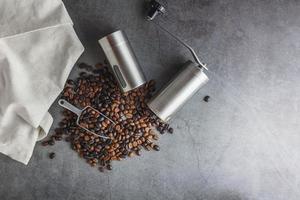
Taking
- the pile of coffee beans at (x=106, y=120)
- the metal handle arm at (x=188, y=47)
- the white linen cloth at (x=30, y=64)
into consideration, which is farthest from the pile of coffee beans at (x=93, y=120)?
the metal handle arm at (x=188, y=47)

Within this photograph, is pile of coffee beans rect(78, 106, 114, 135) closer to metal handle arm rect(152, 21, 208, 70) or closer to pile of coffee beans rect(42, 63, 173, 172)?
Answer: pile of coffee beans rect(42, 63, 173, 172)

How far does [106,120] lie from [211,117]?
36 cm

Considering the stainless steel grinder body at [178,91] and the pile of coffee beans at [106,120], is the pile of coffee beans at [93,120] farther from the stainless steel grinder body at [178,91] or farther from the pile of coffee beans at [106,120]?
the stainless steel grinder body at [178,91]

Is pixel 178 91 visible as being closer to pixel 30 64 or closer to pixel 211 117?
pixel 211 117

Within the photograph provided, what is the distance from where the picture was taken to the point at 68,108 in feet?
3.79

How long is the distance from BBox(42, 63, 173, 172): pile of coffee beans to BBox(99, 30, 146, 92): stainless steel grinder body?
6cm

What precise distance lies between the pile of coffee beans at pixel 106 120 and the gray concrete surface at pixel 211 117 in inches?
1.5

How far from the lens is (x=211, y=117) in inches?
48.2

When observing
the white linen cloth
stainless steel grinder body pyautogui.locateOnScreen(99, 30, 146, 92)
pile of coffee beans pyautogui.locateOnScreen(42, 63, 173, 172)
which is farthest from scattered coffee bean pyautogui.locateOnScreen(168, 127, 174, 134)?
the white linen cloth

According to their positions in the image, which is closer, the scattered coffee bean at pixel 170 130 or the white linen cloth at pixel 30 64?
the white linen cloth at pixel 30 64

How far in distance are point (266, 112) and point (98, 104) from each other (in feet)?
1.89

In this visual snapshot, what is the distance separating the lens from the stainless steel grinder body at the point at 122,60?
111 centimetres

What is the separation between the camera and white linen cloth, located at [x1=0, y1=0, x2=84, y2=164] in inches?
42.5

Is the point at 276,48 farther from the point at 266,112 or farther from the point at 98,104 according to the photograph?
the point at 98,104
